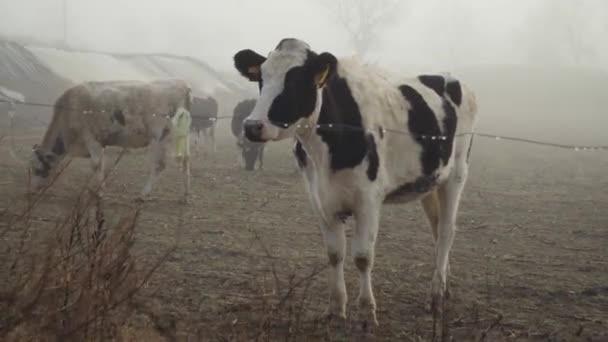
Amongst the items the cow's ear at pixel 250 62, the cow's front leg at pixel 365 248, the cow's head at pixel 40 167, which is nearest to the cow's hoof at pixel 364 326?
the cow's front leg at pixel 365 248

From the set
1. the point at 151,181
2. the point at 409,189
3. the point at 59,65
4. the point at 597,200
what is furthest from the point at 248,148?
the point at 59,65

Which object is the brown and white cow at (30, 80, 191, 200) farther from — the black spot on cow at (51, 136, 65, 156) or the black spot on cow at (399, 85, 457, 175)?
the black spot on cow at (399, 85, 457, 175)

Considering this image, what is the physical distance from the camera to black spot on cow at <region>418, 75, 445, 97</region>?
575cm

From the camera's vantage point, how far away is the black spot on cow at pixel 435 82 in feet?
18.9

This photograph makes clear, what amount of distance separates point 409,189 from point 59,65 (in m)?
32.3

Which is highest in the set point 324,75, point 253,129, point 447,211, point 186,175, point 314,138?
point 324,75

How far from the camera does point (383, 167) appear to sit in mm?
4805

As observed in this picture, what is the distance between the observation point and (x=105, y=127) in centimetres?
1063

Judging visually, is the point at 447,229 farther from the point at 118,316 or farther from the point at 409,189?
the point at 118,316

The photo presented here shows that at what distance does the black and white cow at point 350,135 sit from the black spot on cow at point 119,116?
635 cm

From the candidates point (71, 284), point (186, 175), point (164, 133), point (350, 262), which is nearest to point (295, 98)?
point (71, 284)

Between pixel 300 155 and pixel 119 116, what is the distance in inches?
259

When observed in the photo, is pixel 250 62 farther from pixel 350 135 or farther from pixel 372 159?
pixel 372 159

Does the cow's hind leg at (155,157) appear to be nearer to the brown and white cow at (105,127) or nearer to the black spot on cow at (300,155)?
the brown and white cow at (105,127)
